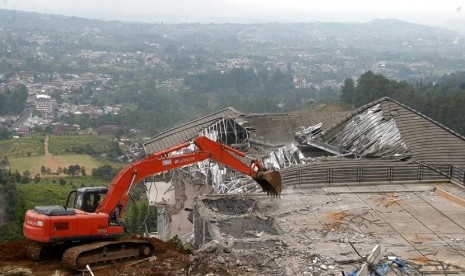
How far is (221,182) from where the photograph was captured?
75.8ft

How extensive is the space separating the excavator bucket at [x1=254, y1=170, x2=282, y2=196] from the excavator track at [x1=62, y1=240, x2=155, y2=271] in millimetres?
3652

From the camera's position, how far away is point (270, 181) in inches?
654

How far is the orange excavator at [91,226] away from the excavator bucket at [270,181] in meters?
2.54

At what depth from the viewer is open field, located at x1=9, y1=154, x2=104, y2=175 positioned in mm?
63200

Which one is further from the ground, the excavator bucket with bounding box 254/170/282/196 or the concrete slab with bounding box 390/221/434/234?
the excavator bucket with bounding box 254/170/282/196

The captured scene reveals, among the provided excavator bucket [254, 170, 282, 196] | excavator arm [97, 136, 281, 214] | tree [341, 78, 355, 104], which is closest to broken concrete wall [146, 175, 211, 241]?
excavator bucket [254, 170, 282, 196]

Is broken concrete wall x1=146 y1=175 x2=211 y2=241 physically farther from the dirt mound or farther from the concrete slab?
the dirt mound

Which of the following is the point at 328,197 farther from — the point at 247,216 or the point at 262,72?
the point at 262,72

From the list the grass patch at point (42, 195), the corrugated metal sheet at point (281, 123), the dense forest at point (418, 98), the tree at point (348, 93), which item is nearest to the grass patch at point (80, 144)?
the grass patch at point (42, 195)

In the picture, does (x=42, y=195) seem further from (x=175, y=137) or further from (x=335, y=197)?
(x=335, y=197)

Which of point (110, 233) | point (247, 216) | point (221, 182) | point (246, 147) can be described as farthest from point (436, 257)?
point (246, 147)

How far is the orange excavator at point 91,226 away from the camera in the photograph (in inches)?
516

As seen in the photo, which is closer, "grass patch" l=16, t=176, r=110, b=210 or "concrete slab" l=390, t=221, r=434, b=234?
"concrete slab" l=390, t=221, r=434, b=234

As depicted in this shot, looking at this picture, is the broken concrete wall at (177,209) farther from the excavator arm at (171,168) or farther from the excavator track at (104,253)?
the excavator track at (104,253)
